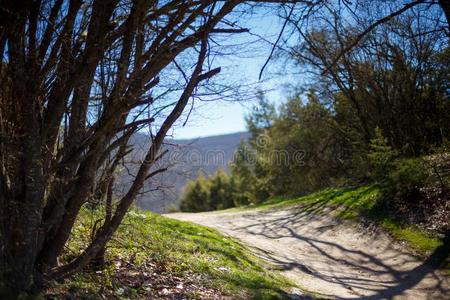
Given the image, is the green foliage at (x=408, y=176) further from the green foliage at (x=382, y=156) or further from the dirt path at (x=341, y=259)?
the dirt path at (x=341, y=259)

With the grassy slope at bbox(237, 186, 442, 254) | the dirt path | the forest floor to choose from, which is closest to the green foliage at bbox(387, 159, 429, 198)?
the grassy slope at bbox(237, 186, 442, 254)

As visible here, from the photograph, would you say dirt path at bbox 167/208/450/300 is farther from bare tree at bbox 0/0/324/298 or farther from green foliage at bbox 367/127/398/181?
bare tree at bbox 0/0/324/298

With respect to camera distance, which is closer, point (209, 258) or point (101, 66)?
point (101, 66)

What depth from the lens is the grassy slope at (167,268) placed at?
19.3 feet

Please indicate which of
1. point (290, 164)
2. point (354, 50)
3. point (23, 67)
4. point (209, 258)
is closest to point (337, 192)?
point (354, 50)

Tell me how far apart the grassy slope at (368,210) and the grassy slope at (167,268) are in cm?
420

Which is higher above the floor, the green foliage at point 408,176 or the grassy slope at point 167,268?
the green foliage at point 408,176

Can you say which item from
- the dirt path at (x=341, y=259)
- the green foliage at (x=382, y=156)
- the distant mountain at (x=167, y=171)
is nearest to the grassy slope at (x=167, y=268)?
the distant mountain at (x=167, y=171)

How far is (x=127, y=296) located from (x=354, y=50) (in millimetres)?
17173

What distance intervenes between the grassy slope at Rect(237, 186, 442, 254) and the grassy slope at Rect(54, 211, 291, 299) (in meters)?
4.20

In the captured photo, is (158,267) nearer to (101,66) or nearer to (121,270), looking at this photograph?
(121,270)

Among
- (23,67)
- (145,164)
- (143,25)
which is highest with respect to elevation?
(143,25)

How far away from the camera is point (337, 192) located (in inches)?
792

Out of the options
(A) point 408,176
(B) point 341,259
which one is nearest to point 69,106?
(B) point 341,259
